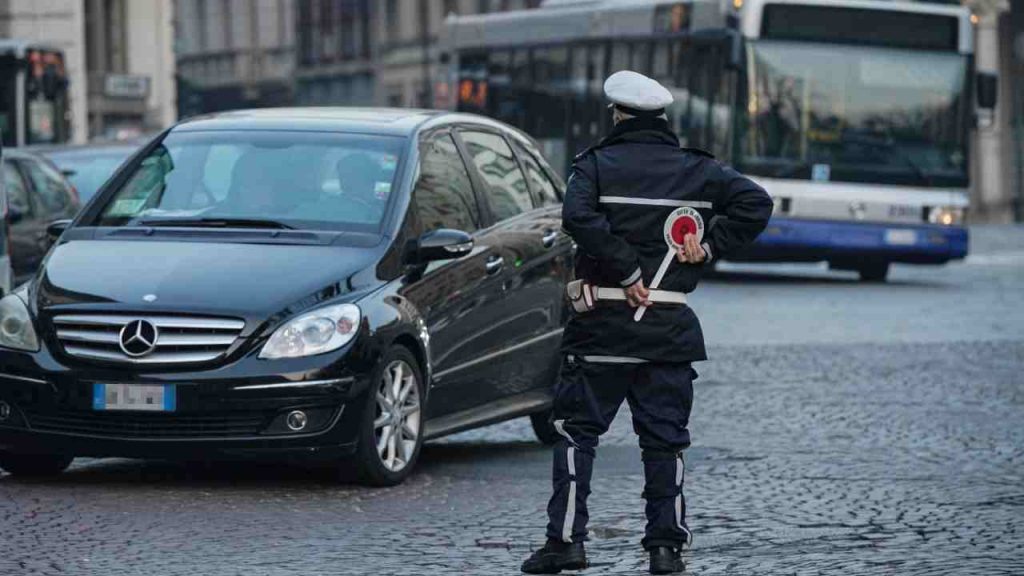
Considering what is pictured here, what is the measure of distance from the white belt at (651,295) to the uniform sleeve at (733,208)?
0.53 feet

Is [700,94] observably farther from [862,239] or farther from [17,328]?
[17,328]

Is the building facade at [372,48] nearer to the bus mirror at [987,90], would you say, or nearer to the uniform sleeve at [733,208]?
the bus mirror at [987,90]

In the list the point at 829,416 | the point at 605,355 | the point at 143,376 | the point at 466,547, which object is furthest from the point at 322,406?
the point at 829,416

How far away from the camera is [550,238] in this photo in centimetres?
1138

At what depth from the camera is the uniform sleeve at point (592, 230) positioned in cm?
738

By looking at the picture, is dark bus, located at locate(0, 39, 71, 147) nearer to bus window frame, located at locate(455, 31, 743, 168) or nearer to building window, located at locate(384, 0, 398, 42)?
bus window frame, located at locate(455, 31, 743, 168)

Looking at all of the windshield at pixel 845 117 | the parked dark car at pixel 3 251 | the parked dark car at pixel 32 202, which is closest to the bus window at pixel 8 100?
the windshield at pixel 845 117

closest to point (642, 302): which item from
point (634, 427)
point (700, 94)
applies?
point (634, 427)

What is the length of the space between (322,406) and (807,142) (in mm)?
16645

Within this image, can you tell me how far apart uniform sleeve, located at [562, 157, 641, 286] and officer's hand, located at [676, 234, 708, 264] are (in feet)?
0.45

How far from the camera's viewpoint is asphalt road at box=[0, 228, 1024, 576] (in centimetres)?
786

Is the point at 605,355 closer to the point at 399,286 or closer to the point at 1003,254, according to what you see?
the point at 399,286

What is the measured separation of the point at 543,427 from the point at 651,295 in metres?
4.31

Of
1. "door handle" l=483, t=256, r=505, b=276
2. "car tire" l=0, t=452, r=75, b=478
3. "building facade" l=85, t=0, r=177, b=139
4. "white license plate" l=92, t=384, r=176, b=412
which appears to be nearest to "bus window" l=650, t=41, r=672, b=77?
"door handle" l=483, t=256, r=505, b=276
